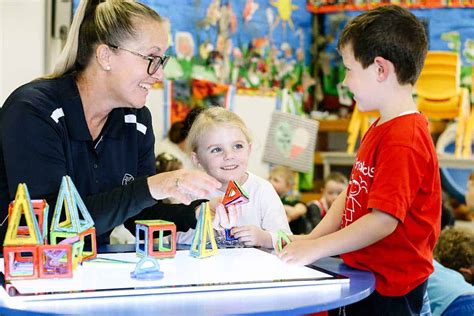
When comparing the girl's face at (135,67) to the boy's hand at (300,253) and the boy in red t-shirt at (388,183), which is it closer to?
the boy in red t-shirt at (388,183)

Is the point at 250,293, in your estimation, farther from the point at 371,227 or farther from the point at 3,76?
the point at 3,76

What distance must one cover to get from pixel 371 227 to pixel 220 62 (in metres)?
3.83

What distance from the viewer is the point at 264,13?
593 cm

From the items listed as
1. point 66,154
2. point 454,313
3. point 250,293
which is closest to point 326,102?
point 454,313

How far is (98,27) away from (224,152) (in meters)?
0.62

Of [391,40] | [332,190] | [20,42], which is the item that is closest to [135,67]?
[391,40]

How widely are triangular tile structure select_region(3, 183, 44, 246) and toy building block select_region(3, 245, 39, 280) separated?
12 mm

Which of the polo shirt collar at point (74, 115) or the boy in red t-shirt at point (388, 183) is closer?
the boy in red t-shirt at point (388, 183)

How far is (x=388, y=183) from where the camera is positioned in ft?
5.87

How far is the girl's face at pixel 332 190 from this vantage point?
5.19 m

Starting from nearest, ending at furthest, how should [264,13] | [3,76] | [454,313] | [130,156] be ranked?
[130,156], [454,313], [3,76], [264,13]

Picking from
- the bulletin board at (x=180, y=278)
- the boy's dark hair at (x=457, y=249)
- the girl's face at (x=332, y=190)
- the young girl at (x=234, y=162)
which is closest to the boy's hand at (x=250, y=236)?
Answer: the bulletin board at (x=180, y=278)

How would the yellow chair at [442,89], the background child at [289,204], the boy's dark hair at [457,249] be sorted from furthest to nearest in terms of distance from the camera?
the yellow chair at [442,89], the background child at [289,204], the boy's dark hair at [457,249]

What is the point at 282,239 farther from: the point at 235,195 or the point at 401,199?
the point at 401,199
